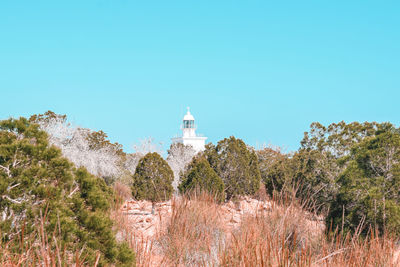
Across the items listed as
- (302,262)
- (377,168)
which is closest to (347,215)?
(377,168)

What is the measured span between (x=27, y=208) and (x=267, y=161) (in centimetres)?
1993

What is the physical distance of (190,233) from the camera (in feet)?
16.1

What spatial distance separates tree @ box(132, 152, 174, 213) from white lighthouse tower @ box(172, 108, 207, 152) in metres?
28.3

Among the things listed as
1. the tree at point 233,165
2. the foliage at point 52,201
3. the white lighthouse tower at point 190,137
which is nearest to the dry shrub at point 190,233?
the foliage at point 52,201

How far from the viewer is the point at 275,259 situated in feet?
8.38

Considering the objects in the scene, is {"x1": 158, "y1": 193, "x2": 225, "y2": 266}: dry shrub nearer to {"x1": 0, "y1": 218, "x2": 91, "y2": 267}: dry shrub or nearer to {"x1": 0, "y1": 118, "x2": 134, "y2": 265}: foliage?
{"x1": 0, "y1": 118, "x2": 134, "y2": 265}: foliage

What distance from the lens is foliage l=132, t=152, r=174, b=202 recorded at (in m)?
12.5

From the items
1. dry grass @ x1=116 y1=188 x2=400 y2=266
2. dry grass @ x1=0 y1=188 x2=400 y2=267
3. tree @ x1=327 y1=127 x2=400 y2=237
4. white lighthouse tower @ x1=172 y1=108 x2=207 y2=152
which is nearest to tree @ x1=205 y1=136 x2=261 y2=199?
tree @ x1=327 y1=127 x2=400 y2=237

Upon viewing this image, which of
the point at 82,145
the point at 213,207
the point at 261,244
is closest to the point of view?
the point at 261,244

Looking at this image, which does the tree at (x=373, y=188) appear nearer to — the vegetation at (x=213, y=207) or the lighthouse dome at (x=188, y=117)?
the vegetation at (x=213, y=207)

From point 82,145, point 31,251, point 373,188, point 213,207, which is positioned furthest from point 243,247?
point 82,145

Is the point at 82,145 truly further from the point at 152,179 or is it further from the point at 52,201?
the point at 52,201

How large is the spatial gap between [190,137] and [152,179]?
29.4 meters

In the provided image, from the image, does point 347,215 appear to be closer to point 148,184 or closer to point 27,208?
point 27,208
